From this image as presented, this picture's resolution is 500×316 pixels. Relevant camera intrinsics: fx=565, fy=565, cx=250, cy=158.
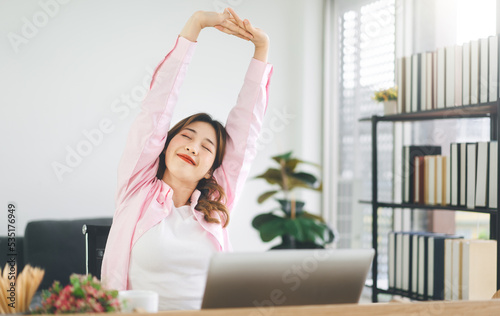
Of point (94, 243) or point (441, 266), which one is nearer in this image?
point (94, 243)

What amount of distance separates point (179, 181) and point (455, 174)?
1427mm

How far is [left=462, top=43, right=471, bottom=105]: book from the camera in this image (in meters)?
2.49

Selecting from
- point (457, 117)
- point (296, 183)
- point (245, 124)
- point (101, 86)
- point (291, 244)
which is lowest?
point (291, 244)

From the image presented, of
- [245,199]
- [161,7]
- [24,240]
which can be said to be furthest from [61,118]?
[245,199]

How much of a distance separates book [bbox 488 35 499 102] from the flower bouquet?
75.5 inches

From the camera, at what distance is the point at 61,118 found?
3346 millimetres

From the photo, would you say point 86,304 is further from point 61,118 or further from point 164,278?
point 61,118

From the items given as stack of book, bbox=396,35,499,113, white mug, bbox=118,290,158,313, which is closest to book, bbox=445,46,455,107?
stack of book, bbox=396,35,499,113

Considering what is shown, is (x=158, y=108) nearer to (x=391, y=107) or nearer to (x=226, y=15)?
(x=226, y=15)

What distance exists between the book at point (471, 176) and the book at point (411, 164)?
355 mm

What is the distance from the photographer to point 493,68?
2.37 metres

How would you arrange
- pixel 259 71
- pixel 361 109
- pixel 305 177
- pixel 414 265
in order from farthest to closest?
pixel 361 109 → pixel 305 177 → pixel 414 265 → pixel 259 71

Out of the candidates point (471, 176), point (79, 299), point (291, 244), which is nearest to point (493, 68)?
point (471, 176)

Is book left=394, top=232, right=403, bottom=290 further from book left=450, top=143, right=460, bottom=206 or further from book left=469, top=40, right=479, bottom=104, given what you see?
book left=469, top=40, right=479, bottom=104
